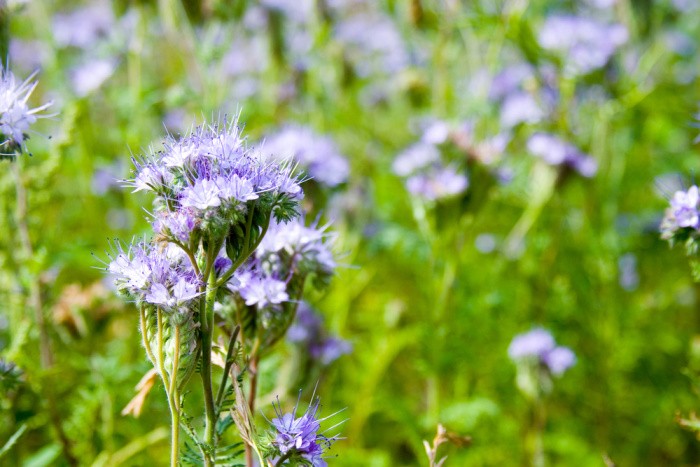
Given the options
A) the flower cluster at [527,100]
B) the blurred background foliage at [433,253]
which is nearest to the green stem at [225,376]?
the blurred background foliage at [433,253]

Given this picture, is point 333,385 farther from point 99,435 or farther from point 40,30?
point 40,30

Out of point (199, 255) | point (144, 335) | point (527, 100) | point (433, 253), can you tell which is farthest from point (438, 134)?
point (144, 335)

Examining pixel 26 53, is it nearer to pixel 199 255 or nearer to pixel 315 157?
pixel 315 157

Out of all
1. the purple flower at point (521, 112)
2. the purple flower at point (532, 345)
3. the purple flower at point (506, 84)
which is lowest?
the purple flower at point (532, 345)

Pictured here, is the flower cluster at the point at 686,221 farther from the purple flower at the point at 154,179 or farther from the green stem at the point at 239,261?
the purple flower at the point at 154,179

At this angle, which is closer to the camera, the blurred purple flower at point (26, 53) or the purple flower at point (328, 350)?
the purple flower at point (328, 350)

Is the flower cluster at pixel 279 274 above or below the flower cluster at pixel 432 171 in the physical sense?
below

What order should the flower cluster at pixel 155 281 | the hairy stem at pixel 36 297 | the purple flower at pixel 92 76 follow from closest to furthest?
the flower cluster at pixel 155 281, the hairy stem at pixel 36 297, the purple flower at pixel 92 76

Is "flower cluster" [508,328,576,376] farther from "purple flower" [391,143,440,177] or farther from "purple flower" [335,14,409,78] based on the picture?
"purple flower" [335,14,409,78]
